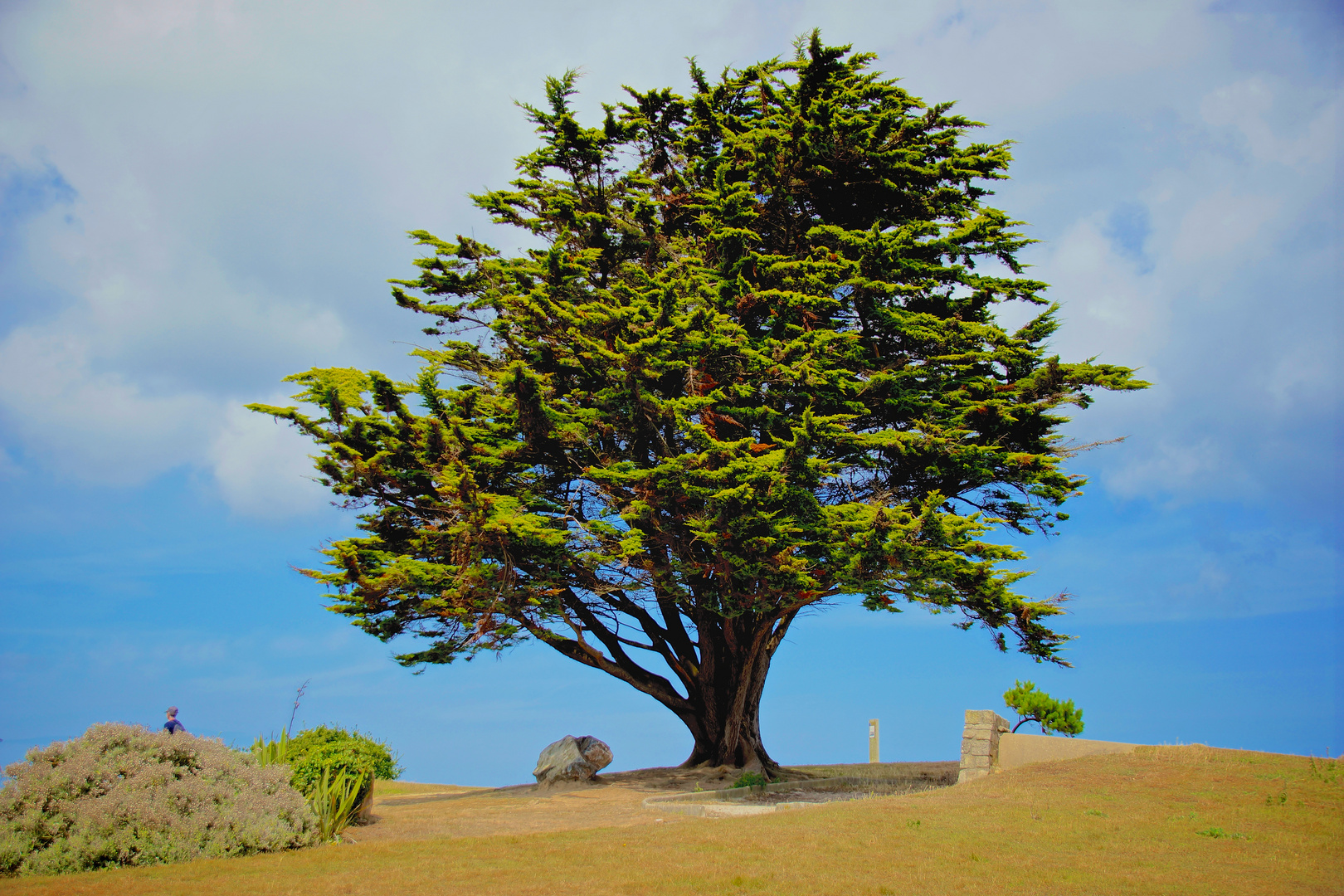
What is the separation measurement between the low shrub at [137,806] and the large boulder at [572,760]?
7348 millimetres

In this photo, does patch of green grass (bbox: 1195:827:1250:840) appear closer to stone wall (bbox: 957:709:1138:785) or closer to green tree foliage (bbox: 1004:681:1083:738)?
stone wall (bbox: 957:709:1138:785)

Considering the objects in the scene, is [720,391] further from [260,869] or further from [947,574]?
[260,869]

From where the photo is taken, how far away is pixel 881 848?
985cm

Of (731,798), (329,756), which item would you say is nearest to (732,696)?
(731,798)

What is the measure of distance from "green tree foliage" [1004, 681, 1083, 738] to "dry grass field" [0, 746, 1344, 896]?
8.36m

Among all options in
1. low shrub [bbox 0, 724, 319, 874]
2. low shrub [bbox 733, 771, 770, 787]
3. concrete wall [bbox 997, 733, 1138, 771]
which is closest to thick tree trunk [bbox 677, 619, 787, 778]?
low shrub [bbox 733, 771, 770, 787]

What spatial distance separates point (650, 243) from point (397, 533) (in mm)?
8423

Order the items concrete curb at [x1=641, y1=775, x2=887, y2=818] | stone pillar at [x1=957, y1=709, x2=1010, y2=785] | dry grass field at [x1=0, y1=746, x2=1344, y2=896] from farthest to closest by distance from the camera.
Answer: stone pillar at [x1=957, y1=709, x2=1010, y2=785]
concrete curb at [x1=641, y1=775, x2=887, y2=818]
dry grass field at [x1=0, y1=746, x2=1344, y2=896]

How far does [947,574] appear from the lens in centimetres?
1588

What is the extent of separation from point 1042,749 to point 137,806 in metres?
16.0

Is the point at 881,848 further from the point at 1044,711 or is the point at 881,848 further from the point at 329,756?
the point at 1044,711

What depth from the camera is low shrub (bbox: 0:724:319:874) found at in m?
9.52

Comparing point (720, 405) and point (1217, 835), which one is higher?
point (720, 405)

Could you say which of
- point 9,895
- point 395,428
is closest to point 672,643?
point 395,428
